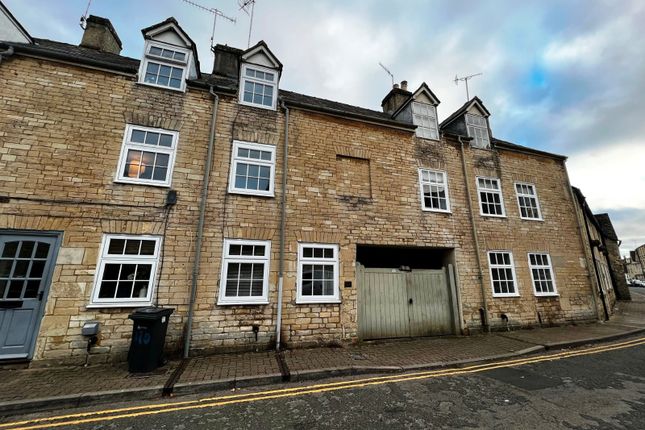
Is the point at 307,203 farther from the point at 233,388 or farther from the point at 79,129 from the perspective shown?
the point at 79,129

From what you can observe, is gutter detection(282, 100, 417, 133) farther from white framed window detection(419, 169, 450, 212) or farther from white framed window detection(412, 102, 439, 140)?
white framed window detection(419, 169, 450, 212)

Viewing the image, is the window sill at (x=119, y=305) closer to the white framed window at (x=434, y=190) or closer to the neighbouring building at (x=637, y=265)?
the white framed window at (x=434, y=190)

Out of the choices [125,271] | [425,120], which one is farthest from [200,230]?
[425,120]

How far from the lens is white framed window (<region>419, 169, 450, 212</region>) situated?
399 inches

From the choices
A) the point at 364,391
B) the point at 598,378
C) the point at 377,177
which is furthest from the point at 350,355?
the point at 377,177

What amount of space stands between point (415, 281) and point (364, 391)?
528cm

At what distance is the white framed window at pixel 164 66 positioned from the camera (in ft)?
27.7

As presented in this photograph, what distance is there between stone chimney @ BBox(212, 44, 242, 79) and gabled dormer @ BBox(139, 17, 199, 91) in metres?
2.75

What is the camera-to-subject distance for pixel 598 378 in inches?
213

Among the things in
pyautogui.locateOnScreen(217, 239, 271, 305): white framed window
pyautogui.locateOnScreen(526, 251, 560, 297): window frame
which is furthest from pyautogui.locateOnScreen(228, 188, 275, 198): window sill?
pyautogui.locateOnScreen(526, 251, 560, 297): window frame

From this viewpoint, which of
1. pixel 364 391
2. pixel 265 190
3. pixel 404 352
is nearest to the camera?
pixel 364 391

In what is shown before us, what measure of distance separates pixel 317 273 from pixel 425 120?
7893 millimetres

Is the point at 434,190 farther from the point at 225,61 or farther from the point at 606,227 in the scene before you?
the point at 606,227

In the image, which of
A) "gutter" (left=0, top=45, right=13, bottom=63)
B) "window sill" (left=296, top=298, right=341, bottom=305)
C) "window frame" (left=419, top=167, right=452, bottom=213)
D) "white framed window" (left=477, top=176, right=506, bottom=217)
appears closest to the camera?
"gutter" (left=0, top=45, right=13, bottom=63)
